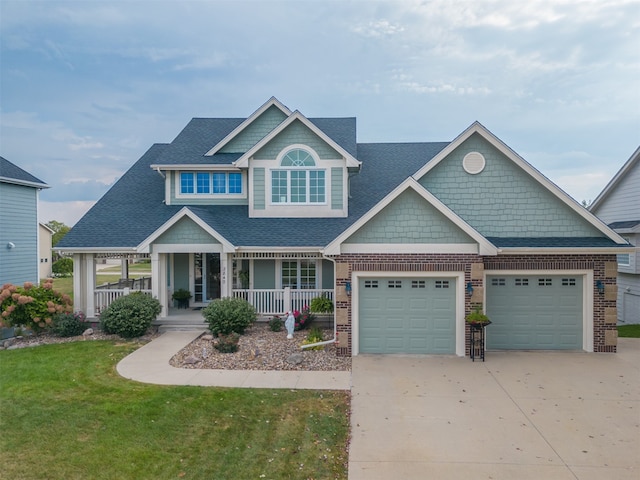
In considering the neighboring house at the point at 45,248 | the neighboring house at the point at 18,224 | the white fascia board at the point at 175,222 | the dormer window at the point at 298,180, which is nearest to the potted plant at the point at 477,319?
the dormer window at the point at 298,180

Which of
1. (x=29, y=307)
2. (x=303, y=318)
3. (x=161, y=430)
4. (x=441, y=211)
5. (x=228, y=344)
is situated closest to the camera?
(x=161, y=430)

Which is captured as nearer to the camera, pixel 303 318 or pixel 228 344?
pixel 228 344

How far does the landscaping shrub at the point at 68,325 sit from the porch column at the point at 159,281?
250 cm

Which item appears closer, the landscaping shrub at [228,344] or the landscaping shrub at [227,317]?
the landscaping shrub at [228,344]

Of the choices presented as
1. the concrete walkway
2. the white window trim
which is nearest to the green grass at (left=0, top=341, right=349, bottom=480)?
the concrete walkway

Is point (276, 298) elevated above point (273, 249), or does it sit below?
below

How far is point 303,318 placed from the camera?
42.3 ft

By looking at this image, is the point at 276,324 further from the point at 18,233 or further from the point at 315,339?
the point at 18,233

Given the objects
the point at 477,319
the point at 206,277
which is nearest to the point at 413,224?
the point at 477,319

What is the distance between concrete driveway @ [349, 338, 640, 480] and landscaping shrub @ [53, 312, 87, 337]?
964 cm

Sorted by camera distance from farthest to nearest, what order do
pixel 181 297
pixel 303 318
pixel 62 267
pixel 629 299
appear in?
pixel 62 267
pixel 629 299
pixel 181 297
pixel 303 318

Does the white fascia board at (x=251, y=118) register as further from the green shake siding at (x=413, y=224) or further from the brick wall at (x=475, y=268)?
the brick wall at (x=475, y=268)

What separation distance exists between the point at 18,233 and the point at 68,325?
31.1 feet

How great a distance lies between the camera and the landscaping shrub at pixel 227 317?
12016 mm
